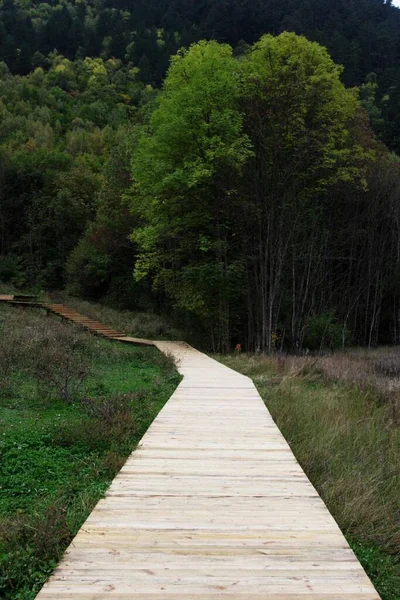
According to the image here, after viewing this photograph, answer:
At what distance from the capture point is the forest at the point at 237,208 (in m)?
14.7

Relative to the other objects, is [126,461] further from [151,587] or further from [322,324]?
[322,324]

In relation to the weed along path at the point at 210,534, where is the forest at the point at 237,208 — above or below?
above

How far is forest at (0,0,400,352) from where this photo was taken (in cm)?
1473

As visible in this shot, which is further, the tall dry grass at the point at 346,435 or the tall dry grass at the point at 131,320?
the tall dry grass at the point at 131,320

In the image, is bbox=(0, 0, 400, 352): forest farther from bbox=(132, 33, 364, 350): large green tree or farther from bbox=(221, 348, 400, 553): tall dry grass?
bbox=(221, 348, 400, 553): tall dry grass

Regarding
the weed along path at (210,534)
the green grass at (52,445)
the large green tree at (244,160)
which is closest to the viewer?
the weed along path at (210,534)

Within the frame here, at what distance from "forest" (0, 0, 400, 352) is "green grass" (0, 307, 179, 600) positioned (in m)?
7.35

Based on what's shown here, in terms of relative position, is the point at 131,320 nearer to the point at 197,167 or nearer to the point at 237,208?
the point at 237,208

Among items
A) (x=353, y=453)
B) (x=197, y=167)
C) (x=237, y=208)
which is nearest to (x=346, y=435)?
(x=353, y=453)

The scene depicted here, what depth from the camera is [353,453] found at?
4.69 metres

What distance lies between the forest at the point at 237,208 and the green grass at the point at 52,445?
7346 mm

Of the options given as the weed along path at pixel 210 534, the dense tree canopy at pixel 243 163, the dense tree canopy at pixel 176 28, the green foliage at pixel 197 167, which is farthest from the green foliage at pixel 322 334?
the dense tree canopy at pixel 176 28

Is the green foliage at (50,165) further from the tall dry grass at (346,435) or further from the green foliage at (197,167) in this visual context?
the tall dry grass at (346,435)

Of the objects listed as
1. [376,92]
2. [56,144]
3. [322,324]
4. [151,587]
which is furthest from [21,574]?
[376,92]
